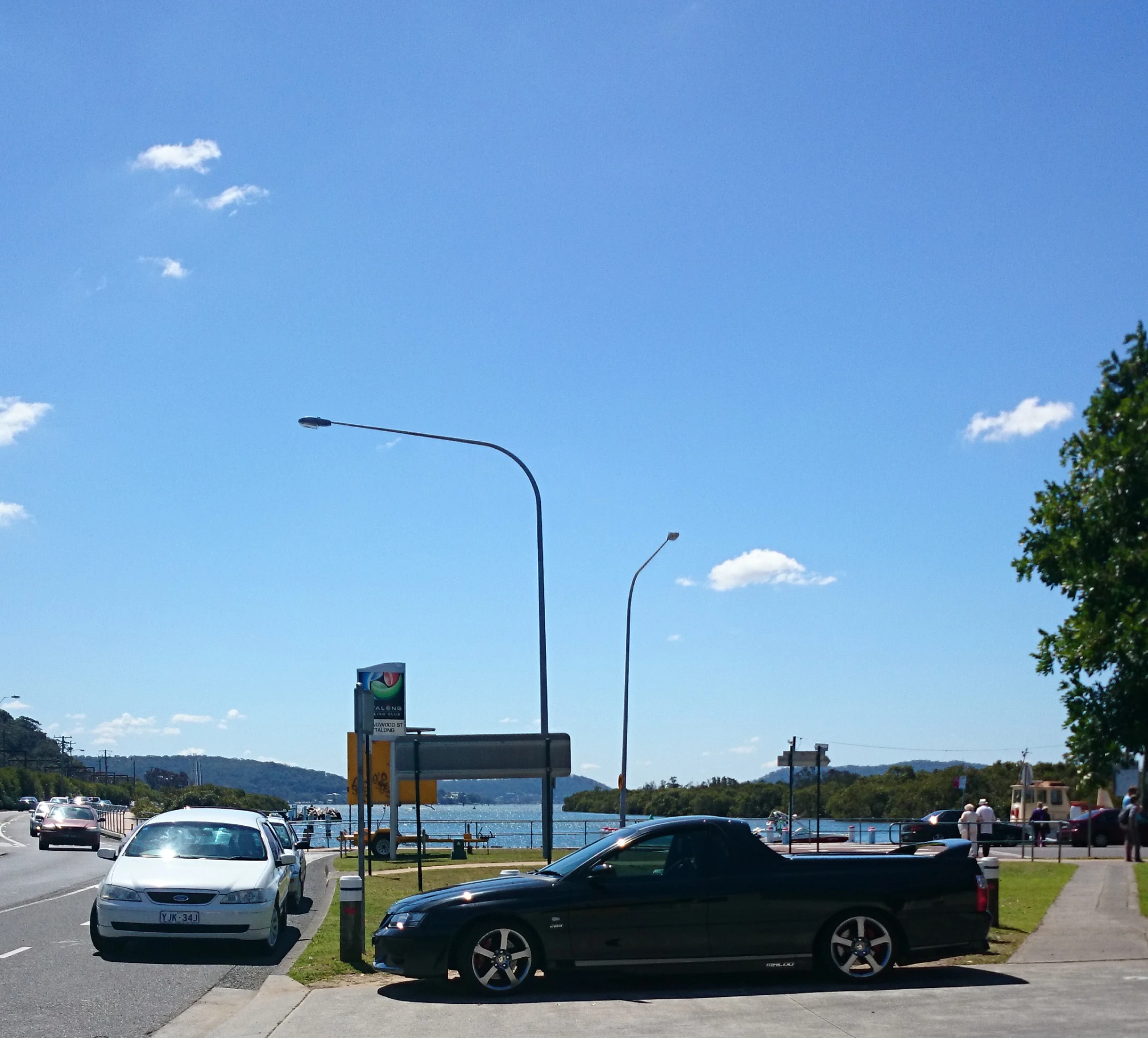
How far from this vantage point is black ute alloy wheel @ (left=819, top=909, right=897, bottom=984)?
10602 millimetres

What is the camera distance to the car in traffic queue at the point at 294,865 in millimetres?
17469

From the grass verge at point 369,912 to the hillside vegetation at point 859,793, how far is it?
136 feet

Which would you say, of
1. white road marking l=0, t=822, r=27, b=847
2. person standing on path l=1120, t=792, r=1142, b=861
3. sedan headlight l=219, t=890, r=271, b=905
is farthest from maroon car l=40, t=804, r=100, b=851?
sedan headlight l=219, t=890, r=271, b=905

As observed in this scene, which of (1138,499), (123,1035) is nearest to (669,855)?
(123,1035)

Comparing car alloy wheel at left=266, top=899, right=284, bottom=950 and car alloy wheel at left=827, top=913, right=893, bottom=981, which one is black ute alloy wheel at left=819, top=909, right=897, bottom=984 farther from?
car alloy wheel at left=266, top=899, right=284, bottom=950

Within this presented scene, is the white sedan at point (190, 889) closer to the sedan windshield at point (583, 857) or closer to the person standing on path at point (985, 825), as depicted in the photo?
the sedan windshield at point (583, 857)

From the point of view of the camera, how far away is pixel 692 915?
1047 centimetres

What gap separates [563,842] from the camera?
45281 mm

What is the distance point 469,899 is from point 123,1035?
274 centimetres

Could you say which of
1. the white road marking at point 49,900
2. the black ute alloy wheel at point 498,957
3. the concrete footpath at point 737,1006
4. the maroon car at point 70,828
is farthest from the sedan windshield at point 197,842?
the maroon car at point 70,828

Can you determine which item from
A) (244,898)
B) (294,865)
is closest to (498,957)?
(244,898)

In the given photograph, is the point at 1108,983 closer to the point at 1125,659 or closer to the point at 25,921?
the point at 1125,659

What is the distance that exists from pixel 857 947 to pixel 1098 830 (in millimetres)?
32395

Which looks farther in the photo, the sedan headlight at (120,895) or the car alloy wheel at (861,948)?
the sedan headlight at (120,895)
